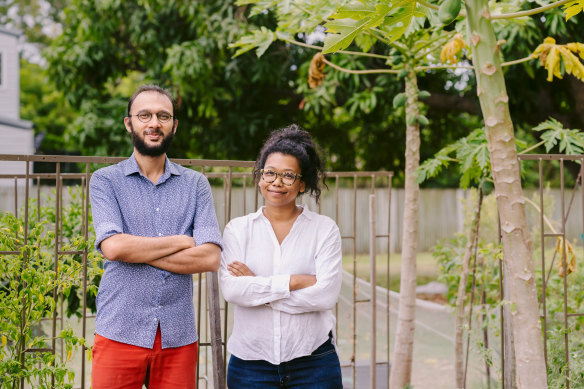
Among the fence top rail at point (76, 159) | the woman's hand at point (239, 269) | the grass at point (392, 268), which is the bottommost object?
the grass at point (392, 268)

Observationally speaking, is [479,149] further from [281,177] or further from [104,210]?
[104,210]

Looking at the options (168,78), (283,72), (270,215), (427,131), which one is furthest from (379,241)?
(270,215)

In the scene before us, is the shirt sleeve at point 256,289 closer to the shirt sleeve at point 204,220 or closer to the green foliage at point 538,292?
the shirt sleeve at point 204,220

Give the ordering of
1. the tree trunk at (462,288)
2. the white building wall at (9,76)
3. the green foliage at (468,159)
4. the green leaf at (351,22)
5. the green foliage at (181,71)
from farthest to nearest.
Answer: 1. the white building wall at (9,76)
2. the green foliage at (181,71)
3. the tree trunk at (462,288)
4. the green foliage at (468,159)
5. the green leaf at (351,22)

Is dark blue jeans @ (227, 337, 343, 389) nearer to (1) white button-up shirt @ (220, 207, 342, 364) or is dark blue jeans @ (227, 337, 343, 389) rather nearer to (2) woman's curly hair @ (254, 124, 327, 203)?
(1) white button-up shirt @ (220, 207, 342, 364)

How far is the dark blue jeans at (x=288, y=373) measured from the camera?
96.0 inches

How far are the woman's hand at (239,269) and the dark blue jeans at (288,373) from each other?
1.15ft

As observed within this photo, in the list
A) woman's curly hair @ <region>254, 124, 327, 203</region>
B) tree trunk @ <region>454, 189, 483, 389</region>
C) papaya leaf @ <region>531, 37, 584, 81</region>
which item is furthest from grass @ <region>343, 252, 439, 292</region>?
woman's curly hair @ <region>254, 124, 327, 203</region>

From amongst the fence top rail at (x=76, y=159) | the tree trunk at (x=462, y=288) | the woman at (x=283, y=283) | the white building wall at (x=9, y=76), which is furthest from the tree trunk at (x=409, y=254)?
the white building wall at (x=9, y=76)

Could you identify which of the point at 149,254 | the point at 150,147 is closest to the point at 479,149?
the point at 150,147

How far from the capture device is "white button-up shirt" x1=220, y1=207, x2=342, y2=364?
2441mm

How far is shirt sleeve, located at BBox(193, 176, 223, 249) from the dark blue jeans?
509 millimetres

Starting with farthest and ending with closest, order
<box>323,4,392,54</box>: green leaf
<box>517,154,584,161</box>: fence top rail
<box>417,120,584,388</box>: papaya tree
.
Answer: <box>417,120,584,388</box>: papaya tree < <box>517,154,584,161</box>: fence top rail < <box>323,4,392,54</box>: green leaf

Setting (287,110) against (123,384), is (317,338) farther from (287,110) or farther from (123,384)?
(287,110)
